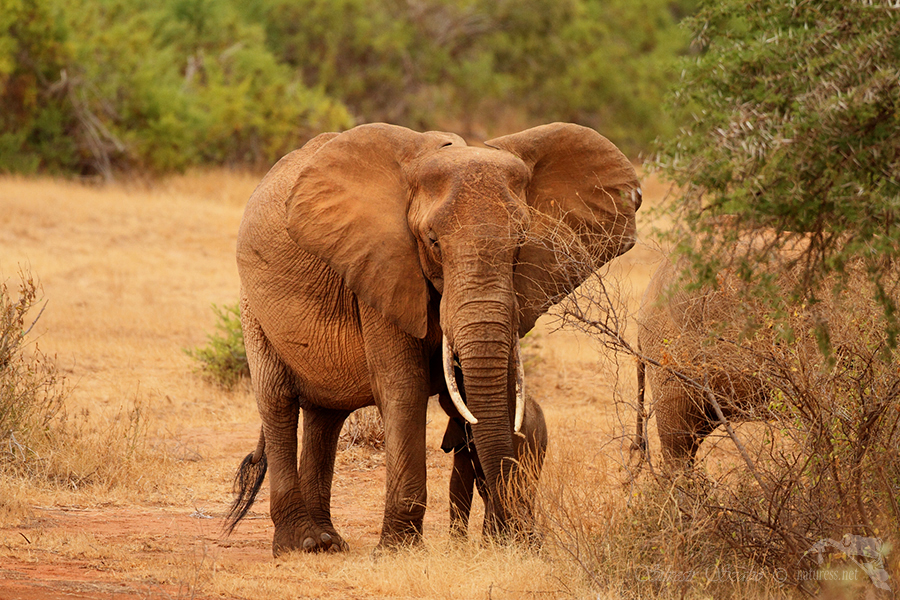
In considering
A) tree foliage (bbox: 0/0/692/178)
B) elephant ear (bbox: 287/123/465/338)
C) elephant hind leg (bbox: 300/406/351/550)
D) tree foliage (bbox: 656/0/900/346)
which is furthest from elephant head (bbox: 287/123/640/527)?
tree foliage (bbox: 0/0/692/178)

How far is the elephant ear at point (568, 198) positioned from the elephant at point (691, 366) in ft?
1.38

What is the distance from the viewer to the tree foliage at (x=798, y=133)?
167 inches

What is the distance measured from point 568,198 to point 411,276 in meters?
0.99

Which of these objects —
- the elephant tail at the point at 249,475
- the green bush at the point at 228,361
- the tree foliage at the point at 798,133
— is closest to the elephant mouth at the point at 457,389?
the tree foliage at the point at 798,133

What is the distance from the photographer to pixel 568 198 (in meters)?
6.65

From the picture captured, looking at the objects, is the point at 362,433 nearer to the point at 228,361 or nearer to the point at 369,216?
the point at 228,361

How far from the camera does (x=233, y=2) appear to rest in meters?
32.8

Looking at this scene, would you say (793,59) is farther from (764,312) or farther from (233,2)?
(233,2)

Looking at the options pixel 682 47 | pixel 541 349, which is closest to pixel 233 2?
pixel 682 47

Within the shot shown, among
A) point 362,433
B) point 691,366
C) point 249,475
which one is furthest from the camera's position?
point 362,433

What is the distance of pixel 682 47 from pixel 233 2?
42.7 ft

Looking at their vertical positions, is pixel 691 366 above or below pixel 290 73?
below

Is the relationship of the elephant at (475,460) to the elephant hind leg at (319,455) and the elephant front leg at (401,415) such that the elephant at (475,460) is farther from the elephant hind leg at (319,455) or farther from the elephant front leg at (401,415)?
the elephant hind leg at (319,455)

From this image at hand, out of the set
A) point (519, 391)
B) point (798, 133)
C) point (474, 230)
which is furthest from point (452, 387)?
point (798, 133)
